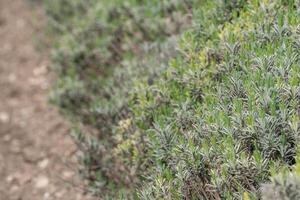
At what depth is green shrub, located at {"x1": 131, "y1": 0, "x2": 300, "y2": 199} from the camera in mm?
3742

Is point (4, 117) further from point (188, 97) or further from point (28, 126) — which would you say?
point (188, 97)

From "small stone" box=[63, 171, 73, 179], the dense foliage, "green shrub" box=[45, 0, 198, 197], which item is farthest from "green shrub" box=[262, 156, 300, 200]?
"small stone" box=[63, 171, 73, 179]

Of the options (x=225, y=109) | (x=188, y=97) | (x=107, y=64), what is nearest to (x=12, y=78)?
(x=107, y=64)

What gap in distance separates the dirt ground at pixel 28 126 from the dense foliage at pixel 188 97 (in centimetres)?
68

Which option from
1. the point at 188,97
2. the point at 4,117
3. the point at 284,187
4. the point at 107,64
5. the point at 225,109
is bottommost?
the point at 4,117

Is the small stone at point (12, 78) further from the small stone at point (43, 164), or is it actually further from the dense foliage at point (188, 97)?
the small stone at point (43, 164)

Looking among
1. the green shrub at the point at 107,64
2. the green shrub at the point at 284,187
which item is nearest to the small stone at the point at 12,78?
the green shrub at the point at 107,64

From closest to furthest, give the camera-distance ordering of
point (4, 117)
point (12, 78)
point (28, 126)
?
point (28, 126), point (4, 117), point (12, 78)

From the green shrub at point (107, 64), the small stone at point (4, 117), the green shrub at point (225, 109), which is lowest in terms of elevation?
the small stone at point (4, 117)

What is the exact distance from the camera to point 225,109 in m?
4.02

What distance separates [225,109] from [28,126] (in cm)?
421

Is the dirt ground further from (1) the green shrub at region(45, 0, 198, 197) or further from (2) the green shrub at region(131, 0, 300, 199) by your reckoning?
(2) the green shrub at region(131, 0, 300, 199)

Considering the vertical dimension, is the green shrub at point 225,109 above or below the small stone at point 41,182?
above

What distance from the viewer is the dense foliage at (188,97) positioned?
12.4 ft
